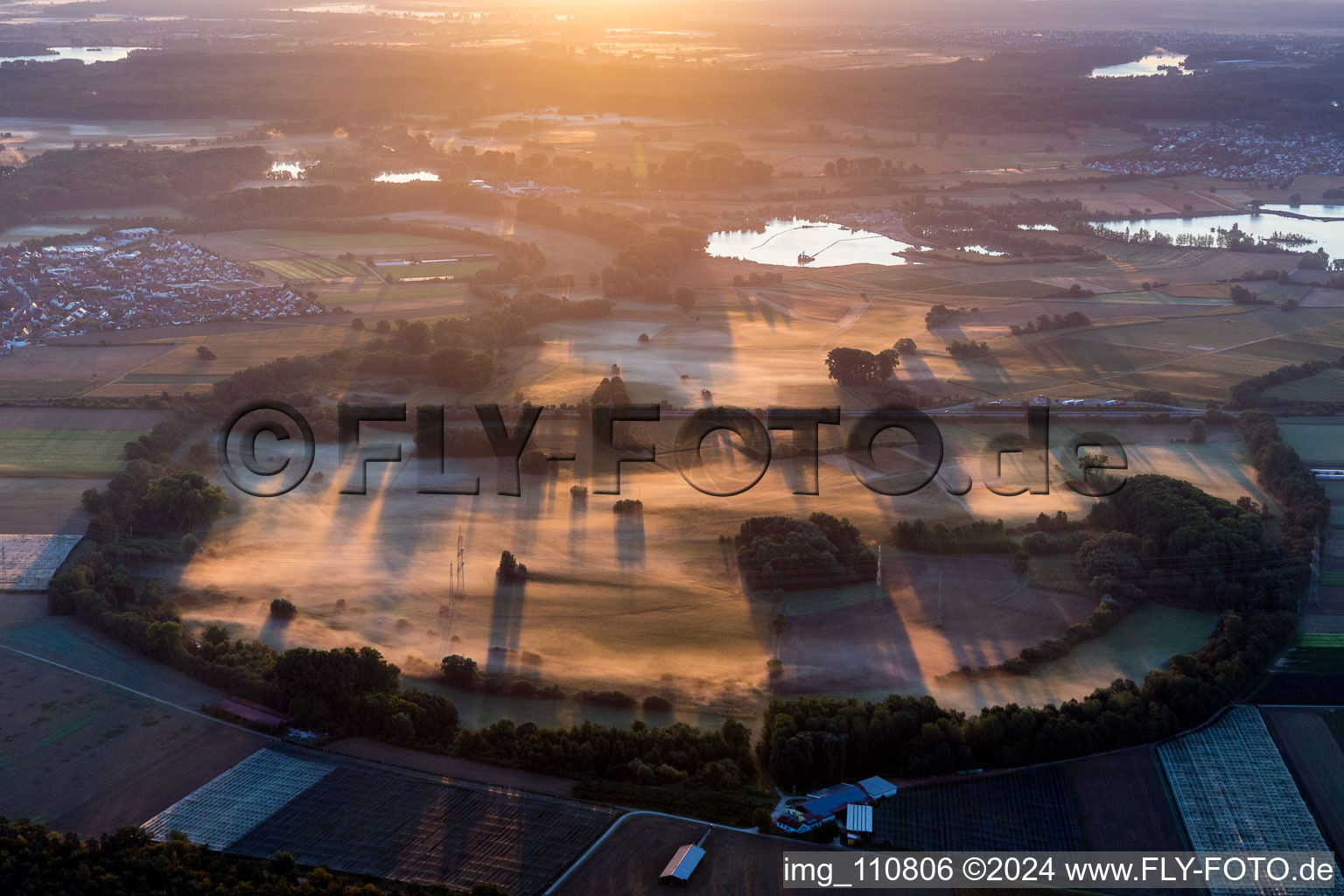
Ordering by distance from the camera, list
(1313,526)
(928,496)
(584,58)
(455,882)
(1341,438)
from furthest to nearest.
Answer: (584,58) → (1341,438) → (928,496) → (1313,526) → (455,882)

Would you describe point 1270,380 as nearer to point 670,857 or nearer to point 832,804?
point 832,804

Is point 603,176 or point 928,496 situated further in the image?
point 603,176

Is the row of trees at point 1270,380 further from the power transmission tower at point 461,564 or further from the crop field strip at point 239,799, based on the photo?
the crop field strip at point 239,799

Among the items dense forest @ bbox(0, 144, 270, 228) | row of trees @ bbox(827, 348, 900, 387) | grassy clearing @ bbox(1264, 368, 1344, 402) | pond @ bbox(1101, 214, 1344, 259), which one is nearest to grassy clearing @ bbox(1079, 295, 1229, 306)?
grassy clearing @ bbox(1264, 368, 1344, 402)

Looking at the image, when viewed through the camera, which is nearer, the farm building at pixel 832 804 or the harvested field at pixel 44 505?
the farm building at pixel 832 804

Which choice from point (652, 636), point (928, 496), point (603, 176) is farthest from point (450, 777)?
point (603, 176)

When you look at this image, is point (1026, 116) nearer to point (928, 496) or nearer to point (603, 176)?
point (603, 176)

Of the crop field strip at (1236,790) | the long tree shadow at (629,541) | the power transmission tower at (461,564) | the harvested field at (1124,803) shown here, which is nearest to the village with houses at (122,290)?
the power transmission tower at (461,564)

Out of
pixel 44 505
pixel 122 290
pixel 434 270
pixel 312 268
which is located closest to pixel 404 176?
pixel 312 268
